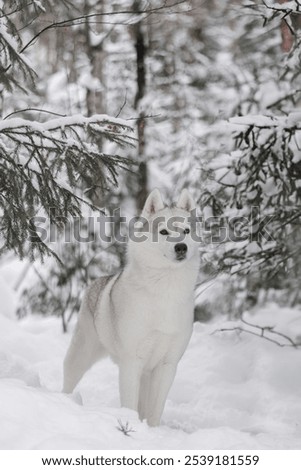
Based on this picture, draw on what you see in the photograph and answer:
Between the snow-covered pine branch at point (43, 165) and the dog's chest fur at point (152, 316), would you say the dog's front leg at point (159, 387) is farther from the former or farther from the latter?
the snow-covered pine branch at point (43, 165)

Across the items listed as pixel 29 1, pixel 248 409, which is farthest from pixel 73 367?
pixel 29 1

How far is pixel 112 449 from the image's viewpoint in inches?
154

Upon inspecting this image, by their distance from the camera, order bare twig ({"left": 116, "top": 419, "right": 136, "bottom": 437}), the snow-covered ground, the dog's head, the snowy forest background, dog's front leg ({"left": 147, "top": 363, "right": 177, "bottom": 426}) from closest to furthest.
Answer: the snow-covered ground < bare twig ({"left": 116, "top": 419, "right": 136, "bottom": 437}) < the snowy forest background < the dog's head < dog's front leg ({"left": 147, "top": 363, "right": 177, "bottom": 426})

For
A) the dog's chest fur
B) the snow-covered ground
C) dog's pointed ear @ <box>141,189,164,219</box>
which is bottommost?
the snow-covered ground

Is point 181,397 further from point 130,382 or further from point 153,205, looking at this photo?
point 153,205

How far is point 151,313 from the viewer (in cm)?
578

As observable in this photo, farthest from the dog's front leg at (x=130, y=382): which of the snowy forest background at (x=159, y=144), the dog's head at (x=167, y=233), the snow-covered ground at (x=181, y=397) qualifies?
the snowy forest background at (x=159, y=144)

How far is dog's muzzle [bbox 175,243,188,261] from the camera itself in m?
5.72

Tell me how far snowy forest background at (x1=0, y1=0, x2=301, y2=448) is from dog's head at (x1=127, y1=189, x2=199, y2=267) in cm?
50

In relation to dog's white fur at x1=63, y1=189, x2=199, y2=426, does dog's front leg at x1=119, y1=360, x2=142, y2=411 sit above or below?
below

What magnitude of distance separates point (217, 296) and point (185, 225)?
4960mm

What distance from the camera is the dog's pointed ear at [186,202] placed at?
243 inches

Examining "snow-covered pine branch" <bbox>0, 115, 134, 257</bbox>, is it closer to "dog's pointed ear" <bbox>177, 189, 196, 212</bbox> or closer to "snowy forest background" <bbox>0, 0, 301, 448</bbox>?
"snowy forest background" <bbox>0, 0, 301, 448</bbox>

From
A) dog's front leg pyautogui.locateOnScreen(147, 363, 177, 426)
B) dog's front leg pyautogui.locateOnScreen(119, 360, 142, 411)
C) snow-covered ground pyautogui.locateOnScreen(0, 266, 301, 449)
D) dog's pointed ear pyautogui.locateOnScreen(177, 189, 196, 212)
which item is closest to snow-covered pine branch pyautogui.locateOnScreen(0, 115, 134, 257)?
dog's pointed ear pyautogui.locateOnScreen(177, 189, 196, 212)
